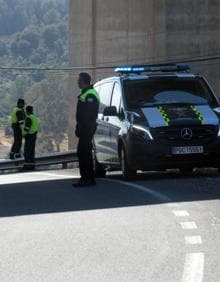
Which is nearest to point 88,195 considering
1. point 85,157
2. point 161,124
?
point 85,157

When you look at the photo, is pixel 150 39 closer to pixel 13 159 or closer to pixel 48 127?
pixel 13 159

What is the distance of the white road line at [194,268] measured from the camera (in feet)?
19.0

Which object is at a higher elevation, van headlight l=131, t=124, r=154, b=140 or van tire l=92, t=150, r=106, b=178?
van headlight l=131, t=124, r=154, b=140

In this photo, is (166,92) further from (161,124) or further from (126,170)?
(126,170)

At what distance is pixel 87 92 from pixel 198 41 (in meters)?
25.6

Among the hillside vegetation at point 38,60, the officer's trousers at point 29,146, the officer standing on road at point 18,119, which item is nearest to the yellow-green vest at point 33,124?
the officer's trousers at point 29,146

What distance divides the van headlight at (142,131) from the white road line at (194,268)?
6.32m

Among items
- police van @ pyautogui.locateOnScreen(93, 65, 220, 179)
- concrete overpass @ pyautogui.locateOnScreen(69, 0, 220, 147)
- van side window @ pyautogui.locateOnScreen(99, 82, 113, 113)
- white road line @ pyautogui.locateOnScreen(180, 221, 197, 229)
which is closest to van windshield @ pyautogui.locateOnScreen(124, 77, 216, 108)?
police van @ pyautogui.locateOnScreen(93, 65, 220, 179)

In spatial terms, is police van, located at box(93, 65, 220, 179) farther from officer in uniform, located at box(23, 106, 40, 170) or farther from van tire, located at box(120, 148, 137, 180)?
officer in uniform, located at box(23, 106, 40, 170)

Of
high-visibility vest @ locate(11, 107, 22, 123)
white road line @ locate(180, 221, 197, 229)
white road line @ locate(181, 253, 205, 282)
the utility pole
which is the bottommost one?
white road line @ locate(180, 221, 197, 229)

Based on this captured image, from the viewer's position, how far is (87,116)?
12516 mm

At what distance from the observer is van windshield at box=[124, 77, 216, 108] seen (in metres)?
13.8

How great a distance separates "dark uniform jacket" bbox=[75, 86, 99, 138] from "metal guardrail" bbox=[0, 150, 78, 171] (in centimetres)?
1062

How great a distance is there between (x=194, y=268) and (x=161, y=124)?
686 cm
